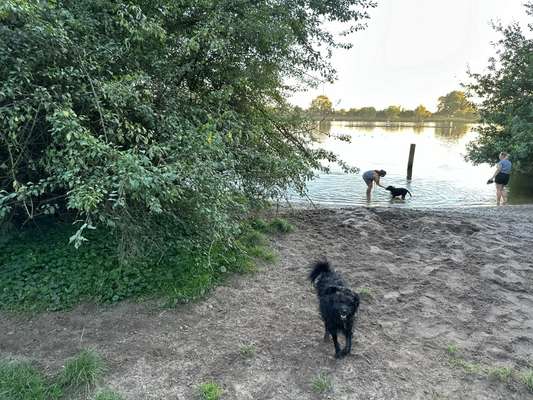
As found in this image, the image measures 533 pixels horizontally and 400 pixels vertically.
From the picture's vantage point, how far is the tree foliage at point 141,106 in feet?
11.2

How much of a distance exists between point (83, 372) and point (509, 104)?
58.8ft

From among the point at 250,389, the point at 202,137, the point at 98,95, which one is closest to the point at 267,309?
the point at 250,389

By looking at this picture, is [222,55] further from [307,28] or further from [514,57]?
[514,57]

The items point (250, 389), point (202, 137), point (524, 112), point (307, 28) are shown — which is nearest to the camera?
point (250, 389)

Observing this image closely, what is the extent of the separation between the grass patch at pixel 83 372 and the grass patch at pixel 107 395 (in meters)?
0.17

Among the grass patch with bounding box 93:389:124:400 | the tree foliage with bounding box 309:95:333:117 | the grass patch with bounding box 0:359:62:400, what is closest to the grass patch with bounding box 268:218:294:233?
the tree foliage with bounding box 309:95:333:117

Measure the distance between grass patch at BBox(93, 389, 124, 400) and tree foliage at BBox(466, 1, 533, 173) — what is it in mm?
15597

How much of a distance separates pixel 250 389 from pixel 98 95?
325 cm

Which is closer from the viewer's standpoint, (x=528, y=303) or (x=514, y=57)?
(x=528, y=303)

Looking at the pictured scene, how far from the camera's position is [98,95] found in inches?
157

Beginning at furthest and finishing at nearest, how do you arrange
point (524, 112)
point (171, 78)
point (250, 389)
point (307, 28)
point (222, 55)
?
point (524, 112) < point (307, 28) < point (222, 55) < point (171, 78) < point (250, 389)

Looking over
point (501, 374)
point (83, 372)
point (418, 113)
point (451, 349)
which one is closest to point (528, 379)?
point (501, 374)

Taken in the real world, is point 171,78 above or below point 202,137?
above

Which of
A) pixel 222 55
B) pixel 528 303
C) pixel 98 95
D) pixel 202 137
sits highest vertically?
pixel 222 55
